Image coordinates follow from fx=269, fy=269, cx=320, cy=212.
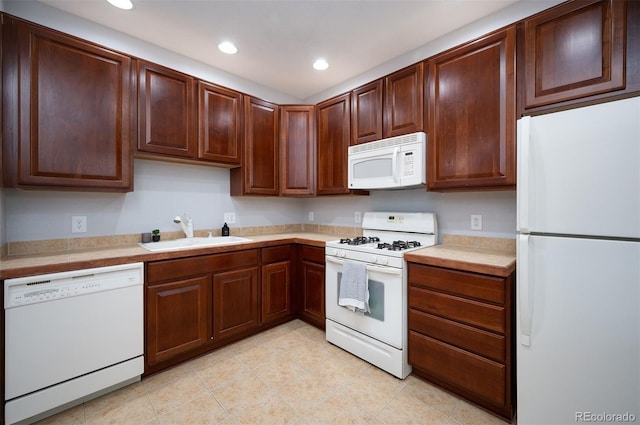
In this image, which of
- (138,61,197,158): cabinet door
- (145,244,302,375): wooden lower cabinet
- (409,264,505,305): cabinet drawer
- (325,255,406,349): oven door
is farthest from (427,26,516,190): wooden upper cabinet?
(138,61,197,158): cabinet door

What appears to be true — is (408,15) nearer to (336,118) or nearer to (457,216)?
(336,118)

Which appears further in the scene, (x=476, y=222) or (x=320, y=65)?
(x=320, y=65)

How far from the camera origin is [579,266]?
1.28 m

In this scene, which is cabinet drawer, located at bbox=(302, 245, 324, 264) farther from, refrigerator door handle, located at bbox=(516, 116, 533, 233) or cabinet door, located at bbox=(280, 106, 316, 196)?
refrigerator door handle, located at bbox=(516, 116, 533, 233)

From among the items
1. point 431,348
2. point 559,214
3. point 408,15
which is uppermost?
point 408,15

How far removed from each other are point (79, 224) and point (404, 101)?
9.22 feet

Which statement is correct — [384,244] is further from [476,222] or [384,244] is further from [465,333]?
[465,333]

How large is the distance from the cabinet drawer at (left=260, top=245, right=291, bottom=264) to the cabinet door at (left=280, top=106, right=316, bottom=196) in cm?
66

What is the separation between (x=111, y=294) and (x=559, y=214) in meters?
2.66

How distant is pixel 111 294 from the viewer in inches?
70.1

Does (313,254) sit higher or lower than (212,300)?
higher

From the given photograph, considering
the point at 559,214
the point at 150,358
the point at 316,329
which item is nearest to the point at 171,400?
the point at 150,358

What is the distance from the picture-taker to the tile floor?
1.61 metres

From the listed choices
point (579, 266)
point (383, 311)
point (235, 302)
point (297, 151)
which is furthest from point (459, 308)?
point (297, 151)
